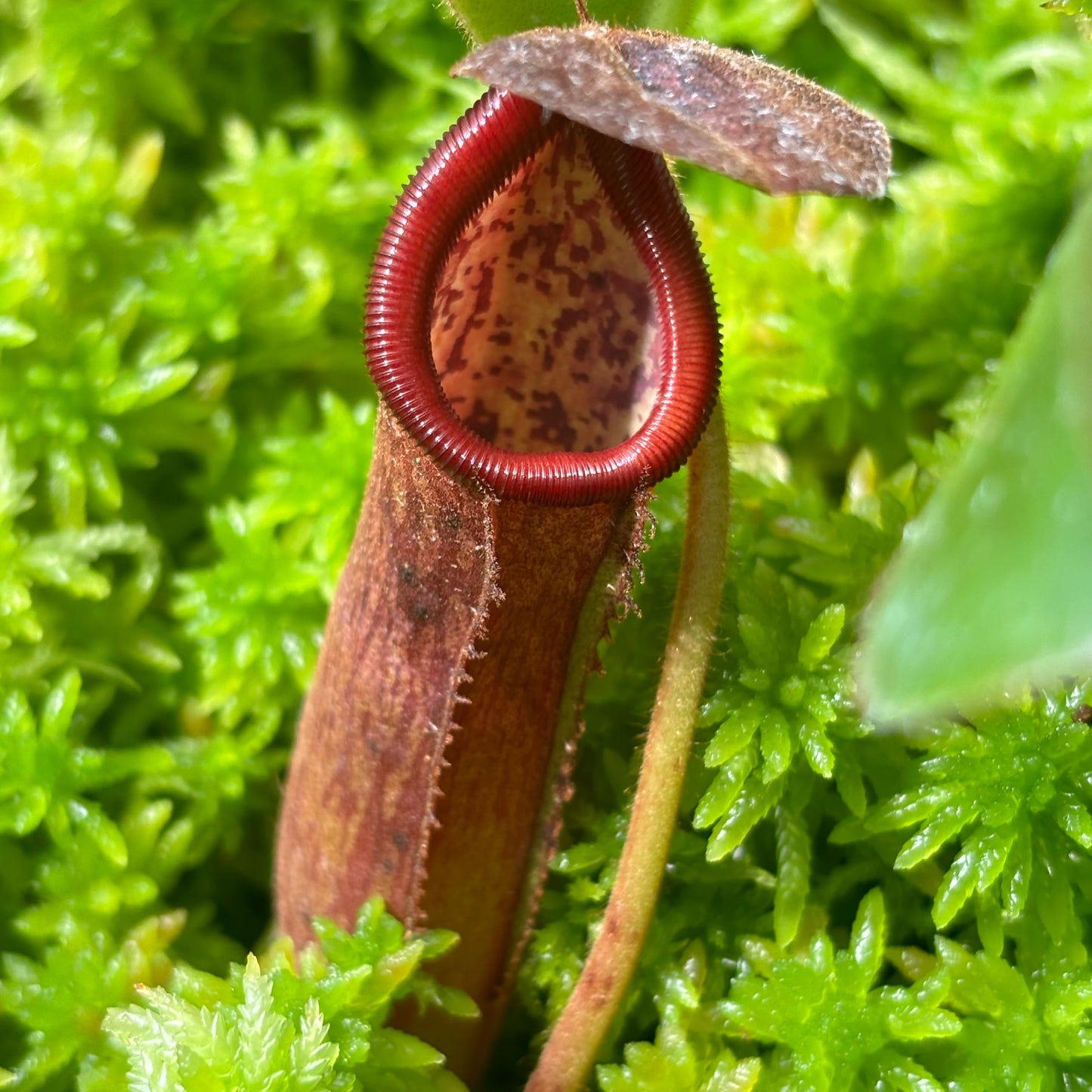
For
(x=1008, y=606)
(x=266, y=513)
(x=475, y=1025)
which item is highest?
(x=1008, y=606)

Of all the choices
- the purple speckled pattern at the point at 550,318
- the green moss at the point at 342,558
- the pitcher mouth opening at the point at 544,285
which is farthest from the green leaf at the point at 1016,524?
the green moss at the point at 342,558

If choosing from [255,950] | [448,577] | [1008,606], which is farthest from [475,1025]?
[1008,606]

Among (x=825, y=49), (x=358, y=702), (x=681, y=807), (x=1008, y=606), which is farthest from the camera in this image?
(x=825, y=49)

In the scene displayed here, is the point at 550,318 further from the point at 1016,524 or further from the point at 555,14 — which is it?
the point at 1016,524

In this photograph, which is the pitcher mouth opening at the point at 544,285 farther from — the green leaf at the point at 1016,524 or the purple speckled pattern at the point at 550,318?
the green leaf at the point at 1016,524

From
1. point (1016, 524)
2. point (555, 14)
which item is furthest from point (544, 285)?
point (1016, 524)

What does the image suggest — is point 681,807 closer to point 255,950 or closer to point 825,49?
point 255,950

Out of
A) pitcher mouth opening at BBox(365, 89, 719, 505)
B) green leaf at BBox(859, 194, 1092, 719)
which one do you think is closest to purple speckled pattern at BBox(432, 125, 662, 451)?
pitcher mouth opening at BBox(365, 89, 719, 505)
